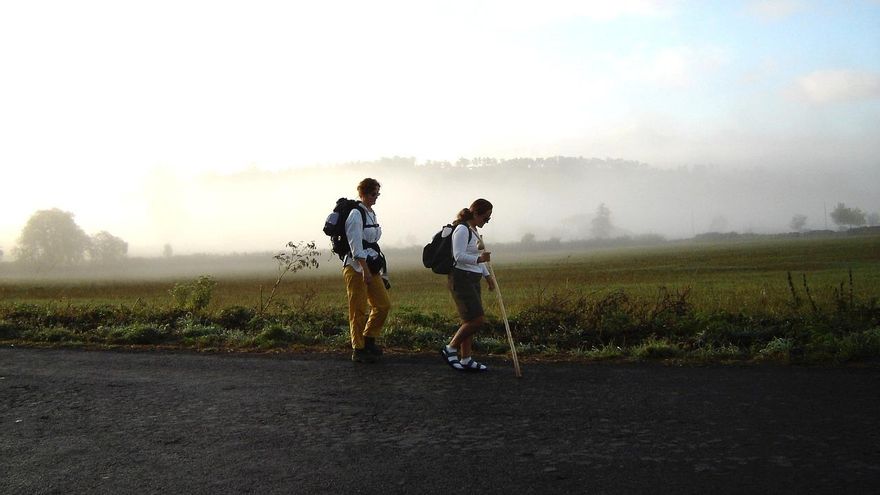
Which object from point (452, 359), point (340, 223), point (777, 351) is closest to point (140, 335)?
point (340, 223)

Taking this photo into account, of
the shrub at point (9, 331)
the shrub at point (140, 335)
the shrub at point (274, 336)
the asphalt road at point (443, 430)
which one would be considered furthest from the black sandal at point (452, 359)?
the shrub at point (9, 331)

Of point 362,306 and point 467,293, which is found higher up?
point 467,293

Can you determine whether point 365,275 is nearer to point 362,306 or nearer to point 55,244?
point 362,306

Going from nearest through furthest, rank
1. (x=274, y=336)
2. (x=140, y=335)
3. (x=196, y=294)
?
(x=274, y=336)
(x=140, y=335)
(x=196, y=294)

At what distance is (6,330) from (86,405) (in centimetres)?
651

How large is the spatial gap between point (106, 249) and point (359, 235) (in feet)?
547

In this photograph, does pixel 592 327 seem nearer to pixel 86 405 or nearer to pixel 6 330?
pixel 86 405

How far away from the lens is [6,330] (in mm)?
11672

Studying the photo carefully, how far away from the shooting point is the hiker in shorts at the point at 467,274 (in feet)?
25.9

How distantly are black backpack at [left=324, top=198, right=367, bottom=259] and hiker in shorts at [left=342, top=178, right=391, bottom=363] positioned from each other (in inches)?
2.3

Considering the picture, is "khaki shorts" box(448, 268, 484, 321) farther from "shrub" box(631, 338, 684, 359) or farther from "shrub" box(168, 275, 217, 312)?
"shrub" box(168, 275, 217, 312)

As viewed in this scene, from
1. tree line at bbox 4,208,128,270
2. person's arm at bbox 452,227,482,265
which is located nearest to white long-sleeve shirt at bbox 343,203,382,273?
person's arm at bbox 452,227,482,265

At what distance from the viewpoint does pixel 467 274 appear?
26.5ft

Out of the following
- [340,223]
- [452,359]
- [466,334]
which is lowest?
[452,359]
